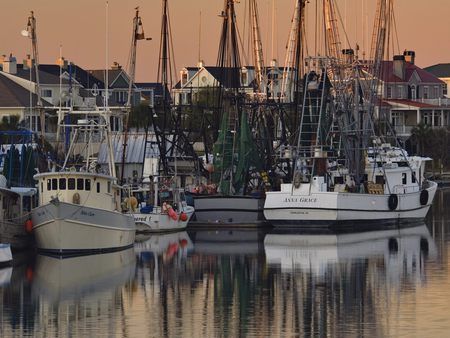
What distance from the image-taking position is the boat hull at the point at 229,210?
68.1 metres

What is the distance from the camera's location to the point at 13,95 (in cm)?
11219

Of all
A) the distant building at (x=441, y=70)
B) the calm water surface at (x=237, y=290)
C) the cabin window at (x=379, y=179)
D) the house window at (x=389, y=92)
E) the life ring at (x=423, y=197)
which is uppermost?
the distant building at (x=441, y=70)

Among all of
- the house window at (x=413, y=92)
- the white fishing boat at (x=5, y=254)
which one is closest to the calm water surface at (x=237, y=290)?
the white fishing boat at (x=5, y=254)

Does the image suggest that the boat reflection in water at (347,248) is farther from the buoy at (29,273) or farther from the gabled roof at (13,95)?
the gabled roof at (13,95)

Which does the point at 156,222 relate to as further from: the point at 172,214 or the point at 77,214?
the point at 77,214

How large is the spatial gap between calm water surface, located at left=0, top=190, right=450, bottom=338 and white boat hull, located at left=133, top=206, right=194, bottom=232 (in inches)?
58.1

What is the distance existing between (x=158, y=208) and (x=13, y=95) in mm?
49006

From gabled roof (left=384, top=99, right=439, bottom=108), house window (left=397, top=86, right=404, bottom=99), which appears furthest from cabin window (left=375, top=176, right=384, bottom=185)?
house window (left=397, top=86, right=404, bottom=99)

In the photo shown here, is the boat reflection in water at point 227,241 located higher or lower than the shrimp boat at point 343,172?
lower

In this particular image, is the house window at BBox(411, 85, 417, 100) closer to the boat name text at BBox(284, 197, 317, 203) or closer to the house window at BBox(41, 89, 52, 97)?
the house window at BBox(41, 89, 52, 97)

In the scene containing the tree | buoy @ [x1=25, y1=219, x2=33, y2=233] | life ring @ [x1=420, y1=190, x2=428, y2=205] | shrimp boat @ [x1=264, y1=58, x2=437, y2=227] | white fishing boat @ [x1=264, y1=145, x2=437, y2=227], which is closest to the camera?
buoy @ [x1=25, y1=219, x2=33, y2=233]

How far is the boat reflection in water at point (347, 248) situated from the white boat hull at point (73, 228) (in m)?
5.62

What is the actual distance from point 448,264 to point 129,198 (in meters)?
16.0

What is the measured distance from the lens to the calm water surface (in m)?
36.3
